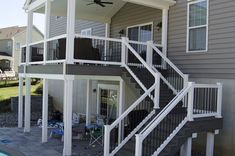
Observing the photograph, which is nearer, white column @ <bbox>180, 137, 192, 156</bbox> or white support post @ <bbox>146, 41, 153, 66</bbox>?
white column @ <bbox>180, 137, 192, 156</bbox>

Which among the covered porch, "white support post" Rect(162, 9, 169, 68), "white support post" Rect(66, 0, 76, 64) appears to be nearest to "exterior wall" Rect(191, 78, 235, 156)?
the covered porch

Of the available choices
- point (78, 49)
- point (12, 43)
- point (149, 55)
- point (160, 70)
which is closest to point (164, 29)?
point (149, 55)

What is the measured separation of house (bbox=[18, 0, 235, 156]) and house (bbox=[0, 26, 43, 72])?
3255 cm

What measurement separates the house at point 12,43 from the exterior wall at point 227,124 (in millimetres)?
37842

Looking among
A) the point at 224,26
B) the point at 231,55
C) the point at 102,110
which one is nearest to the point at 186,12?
the point at 224,26

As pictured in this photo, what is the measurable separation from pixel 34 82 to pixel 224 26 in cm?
2215

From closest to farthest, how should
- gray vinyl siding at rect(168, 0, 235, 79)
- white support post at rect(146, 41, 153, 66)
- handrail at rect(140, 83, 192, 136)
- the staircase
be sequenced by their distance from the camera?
handrail at rect(140, 83, 192, 136)
the staircase
gray vinyl siding at rect(168, 0, 235, 79)
white support post at rect(146, 41, 153, 66)

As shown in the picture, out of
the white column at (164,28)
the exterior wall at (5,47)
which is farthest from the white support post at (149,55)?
the exterior wall at (5,47)

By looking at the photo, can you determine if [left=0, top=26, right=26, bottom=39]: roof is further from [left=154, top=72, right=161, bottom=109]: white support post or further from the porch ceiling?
[left=154, top=72, right=161, bottom=109]: white support post

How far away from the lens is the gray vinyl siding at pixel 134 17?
38.3 ft

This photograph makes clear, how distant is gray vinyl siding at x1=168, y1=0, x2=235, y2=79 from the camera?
8.85 m

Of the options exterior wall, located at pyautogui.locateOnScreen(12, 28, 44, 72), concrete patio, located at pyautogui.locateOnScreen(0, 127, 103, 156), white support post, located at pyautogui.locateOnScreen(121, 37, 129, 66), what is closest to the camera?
concrete patio, located at pyautogui.locateOnScreen(0, 127, 103, 156)

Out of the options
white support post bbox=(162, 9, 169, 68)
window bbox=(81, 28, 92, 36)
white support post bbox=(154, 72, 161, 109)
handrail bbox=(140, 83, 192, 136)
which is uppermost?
window bbox=(81, 28, 92, 36)

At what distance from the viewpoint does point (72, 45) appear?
362 inches
